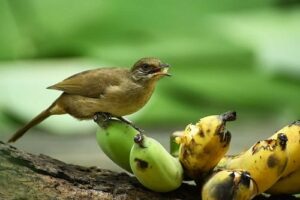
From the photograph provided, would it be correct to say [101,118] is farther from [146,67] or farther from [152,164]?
[152,164]

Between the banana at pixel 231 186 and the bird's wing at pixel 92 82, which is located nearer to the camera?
the banana at pixel 231 186

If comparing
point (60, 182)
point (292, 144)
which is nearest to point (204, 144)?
point (292, 144)

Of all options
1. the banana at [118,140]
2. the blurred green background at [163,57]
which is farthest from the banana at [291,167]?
the blurred green background at [163,57]

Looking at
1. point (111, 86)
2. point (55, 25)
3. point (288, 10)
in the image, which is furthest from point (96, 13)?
point (111, 86)

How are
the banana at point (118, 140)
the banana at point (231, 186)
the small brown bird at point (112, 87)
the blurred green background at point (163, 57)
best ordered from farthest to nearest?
the blurred green background at point (163, 57)
the small brown bird at point (112, 87)
the banana at point (118, 140)
the banana at point (231, 186)

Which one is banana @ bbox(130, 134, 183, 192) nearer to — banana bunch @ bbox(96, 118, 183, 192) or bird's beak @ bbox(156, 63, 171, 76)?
banana bunch @ bbox(96, 118, 183, 192)


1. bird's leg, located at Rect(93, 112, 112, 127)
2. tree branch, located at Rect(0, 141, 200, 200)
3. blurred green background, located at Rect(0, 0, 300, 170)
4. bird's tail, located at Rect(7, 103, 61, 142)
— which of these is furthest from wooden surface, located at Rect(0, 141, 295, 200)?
blurred green background, located at Rect(0, 0, 300, 170)

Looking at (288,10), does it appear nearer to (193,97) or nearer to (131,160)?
(193,97)

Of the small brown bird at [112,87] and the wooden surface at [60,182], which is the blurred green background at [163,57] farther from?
the wooden surface at [60,182]
